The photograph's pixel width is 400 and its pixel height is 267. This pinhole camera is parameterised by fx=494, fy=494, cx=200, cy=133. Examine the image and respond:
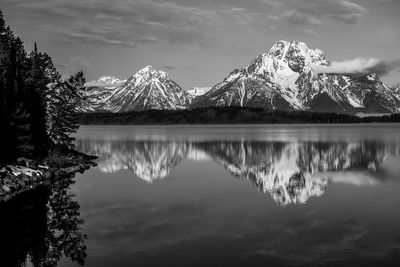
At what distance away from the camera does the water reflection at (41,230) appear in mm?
27344

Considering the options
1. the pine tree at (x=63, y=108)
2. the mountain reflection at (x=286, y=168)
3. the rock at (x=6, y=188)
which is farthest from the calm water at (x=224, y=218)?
the pine tree at (x=63, y=108)

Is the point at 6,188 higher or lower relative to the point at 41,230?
higher

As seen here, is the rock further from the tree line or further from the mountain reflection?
the mountain reflection

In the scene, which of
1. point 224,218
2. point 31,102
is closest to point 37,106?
point 31,102

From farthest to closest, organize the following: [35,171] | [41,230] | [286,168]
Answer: [286,168] → [35,171] → [41,230]

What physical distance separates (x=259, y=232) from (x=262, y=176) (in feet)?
105

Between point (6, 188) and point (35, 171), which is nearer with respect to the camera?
point (6, 188)

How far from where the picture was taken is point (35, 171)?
55.0 m

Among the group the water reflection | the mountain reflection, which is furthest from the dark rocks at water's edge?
the mountain reflection

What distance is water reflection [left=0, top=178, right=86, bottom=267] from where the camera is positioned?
89.7 ft

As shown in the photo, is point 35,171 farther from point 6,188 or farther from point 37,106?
point 37,106

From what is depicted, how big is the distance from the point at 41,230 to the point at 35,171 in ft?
76.0

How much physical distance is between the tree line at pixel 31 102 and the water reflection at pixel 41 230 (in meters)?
8.64

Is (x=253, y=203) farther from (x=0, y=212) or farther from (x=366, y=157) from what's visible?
(x=366, y=157)
